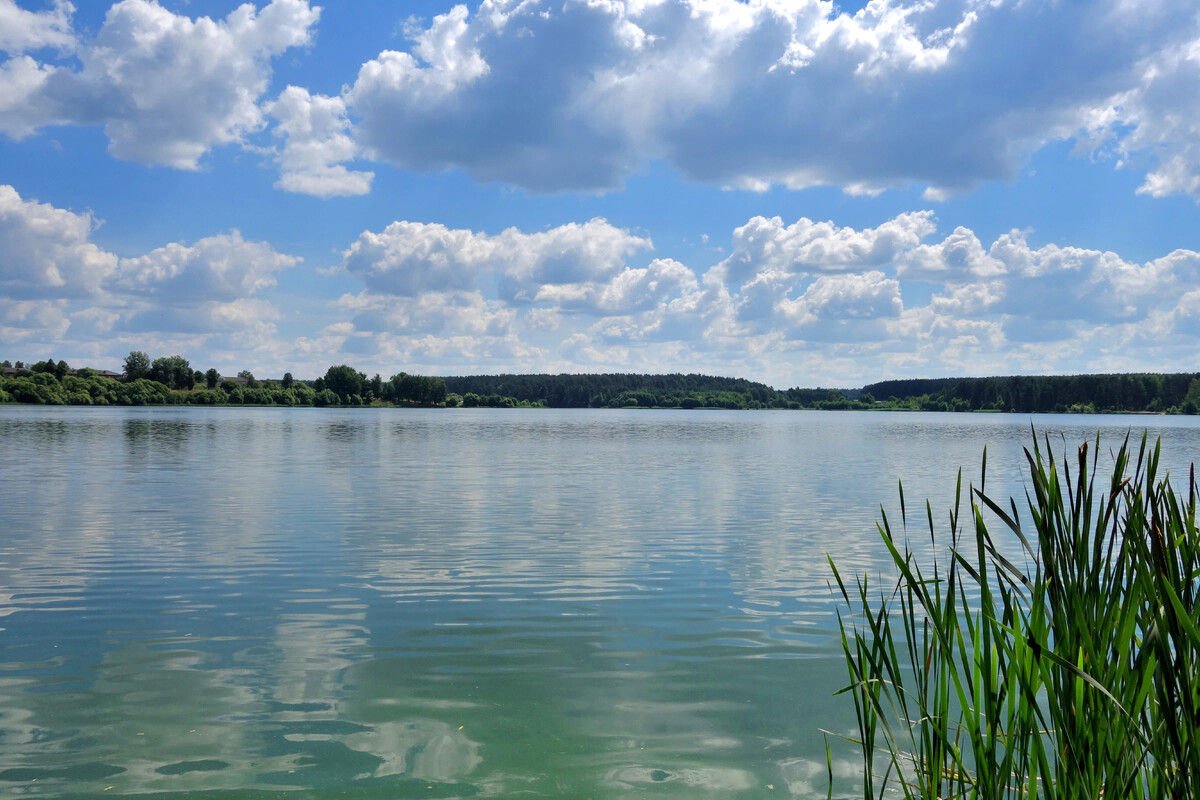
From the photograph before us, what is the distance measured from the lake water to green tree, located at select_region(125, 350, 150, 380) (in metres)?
171

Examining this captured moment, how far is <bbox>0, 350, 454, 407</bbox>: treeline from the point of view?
448ft

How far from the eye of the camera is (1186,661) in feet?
9.80

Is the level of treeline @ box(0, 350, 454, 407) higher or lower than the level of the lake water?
higher

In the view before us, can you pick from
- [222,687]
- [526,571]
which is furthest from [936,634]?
[526,571]

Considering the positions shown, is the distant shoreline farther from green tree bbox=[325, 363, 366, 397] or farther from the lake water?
the lake water

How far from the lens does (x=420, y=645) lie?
9.09m

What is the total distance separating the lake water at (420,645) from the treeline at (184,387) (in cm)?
13493

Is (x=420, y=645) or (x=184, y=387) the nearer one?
(x=420, y=645)

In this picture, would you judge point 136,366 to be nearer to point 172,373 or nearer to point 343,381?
point 172,373

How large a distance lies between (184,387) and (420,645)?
189 meters

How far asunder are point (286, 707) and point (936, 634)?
19.1ft

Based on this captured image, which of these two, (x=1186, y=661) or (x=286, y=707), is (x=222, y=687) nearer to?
(x=286, y=707)

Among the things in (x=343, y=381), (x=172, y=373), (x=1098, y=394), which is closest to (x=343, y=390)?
(x=343, y=381)

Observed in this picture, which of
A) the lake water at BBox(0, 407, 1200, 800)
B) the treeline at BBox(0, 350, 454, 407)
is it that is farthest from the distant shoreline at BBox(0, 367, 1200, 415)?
the lake water at BBox(0, 407, 1200, 800)
